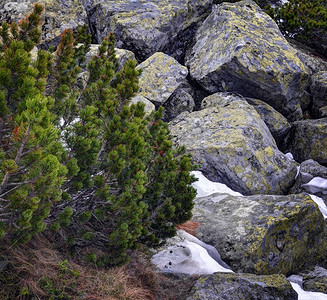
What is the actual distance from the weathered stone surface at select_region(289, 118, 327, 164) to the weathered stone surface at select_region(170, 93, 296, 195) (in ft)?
7.56

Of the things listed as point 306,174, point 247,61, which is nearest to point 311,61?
point 247,61

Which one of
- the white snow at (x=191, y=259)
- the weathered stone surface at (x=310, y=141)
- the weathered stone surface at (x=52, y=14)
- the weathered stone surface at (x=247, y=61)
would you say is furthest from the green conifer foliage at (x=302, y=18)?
the white snow at (x=191, y=259)

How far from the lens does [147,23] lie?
12.1 m

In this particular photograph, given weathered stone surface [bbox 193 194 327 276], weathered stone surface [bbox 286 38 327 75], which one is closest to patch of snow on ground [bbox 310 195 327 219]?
weathered stone surface [bbox 193 194 327 276]

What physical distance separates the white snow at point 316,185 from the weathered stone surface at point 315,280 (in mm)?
3413

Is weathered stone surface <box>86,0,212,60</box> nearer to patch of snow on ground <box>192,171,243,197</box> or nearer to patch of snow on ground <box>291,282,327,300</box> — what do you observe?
patch of snow on ground <box>192,171,243,197</box>

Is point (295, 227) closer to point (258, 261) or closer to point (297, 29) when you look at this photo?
point (258, 261)

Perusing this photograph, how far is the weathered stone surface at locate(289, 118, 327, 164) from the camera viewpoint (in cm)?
1110

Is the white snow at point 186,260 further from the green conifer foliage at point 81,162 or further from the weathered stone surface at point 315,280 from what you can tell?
the weathered stone surface at point 315,280

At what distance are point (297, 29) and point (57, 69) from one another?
16.0m

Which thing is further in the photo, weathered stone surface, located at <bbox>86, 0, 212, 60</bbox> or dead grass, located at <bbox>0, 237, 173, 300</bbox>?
weathered stone surface, located at <bbox>86, 0, 212, 60</bbox>

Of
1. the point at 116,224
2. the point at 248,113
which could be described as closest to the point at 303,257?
the point at 116,224

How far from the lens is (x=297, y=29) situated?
55.8ft

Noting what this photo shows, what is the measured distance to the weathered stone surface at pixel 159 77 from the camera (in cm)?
1060
